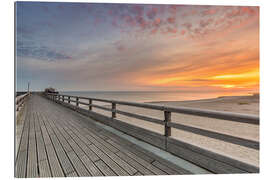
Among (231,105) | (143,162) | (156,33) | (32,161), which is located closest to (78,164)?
(32,161)

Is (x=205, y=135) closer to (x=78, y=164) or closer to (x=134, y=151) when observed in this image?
(x=134, y=151)

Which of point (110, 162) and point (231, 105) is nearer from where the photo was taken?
point (110, 162)

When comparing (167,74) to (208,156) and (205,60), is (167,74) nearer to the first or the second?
(205,60)

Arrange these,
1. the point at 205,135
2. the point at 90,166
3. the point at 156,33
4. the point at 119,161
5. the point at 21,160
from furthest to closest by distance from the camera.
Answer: the point at 156,33 → the point at 21,160 → the point at 119,161 → the point at 90,166 → the point at 205,135

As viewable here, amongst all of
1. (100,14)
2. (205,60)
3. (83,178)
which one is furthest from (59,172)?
(205,60)

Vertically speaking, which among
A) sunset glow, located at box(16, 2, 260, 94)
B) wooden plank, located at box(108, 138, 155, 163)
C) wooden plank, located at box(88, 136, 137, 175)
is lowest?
wooden plank, located at box(88, 136, 137, 175)

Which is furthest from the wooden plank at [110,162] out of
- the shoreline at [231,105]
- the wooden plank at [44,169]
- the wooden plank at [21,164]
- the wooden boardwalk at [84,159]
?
the shoreline at [231,105]

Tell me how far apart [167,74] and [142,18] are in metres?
6.04

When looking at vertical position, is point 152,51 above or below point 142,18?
below

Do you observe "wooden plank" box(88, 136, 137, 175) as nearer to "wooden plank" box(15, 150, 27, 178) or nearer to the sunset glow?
"wooden plank" box(15, 150, 27, 178)

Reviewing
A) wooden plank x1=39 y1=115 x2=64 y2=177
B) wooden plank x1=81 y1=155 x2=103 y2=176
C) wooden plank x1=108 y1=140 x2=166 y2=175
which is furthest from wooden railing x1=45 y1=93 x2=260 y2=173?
wooden plank x1=39 y1=115 x2=64 y2=177

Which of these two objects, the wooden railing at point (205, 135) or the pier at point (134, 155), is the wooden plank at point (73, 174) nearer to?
the pier at point (134, 155)
